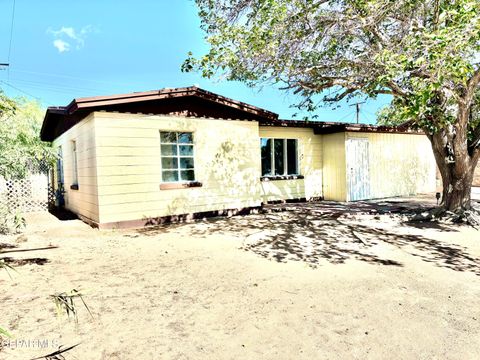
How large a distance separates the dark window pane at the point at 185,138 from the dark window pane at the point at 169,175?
929mm

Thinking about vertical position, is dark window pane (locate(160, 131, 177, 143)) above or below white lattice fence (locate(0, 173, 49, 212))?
above

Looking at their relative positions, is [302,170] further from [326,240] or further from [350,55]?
[326,240]

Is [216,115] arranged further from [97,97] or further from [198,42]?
[97,97]

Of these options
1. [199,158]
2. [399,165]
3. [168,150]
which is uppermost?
[168,150]

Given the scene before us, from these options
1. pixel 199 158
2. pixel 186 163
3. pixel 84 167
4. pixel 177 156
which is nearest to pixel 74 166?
pixel 84 167

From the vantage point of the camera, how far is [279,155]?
36.8ft

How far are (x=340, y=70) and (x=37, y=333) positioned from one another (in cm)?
829

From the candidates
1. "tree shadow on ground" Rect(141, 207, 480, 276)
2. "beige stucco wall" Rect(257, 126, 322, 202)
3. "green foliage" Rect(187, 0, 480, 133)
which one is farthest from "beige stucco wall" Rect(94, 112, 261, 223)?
"green foliage" Rect(187, 0, 480, 133)

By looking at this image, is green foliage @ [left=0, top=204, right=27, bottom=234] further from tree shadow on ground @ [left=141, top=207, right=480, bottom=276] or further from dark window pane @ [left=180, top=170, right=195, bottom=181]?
dark window pane @ [left=180, top=170, right=195, bottom=181]

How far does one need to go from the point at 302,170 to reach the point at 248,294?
28.4 ft

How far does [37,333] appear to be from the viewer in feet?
8.53

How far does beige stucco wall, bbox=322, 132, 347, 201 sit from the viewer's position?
11266 millimetres

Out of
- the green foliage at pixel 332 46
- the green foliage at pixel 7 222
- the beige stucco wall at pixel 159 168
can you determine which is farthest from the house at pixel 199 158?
the green foliage at pixel 7 222

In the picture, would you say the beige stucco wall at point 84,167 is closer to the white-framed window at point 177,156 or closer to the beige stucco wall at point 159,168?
the beige stucco wall at point 159,168
